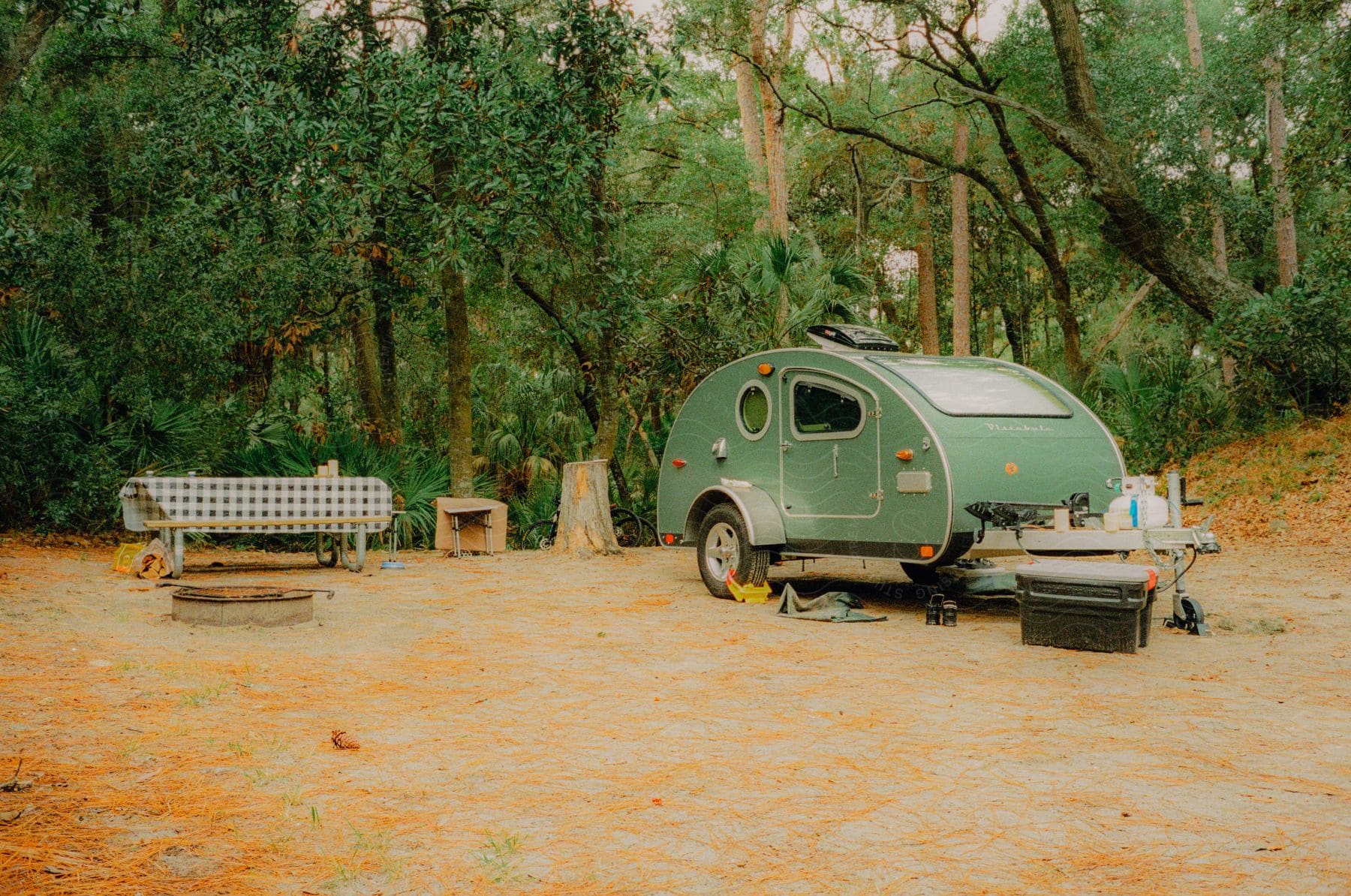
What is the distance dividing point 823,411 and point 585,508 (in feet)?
15.5

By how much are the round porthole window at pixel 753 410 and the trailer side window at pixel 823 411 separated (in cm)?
37

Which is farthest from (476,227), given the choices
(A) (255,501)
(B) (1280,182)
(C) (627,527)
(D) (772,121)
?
(B) (1280,182)

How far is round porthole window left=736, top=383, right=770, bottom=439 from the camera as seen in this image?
9391 mm

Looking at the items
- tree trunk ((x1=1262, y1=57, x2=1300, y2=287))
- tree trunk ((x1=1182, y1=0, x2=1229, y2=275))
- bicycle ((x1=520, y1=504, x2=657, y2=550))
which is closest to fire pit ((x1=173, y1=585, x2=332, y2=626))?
bicycle ((x1=520, y1=504, x2=657, y2=550))

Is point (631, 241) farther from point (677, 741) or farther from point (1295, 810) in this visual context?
point (1295, 810)

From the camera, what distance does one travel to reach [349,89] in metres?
11.1

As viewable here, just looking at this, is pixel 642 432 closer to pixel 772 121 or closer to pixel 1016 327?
pixel 772 121

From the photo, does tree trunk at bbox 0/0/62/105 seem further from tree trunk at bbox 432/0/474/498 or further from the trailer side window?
the trailer side window

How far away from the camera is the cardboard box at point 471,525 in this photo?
13.1m

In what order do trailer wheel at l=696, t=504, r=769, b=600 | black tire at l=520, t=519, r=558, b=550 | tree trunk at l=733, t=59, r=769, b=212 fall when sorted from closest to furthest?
trailer wheel at l=696, t=504, r=769, b=600 < black tire at l=520, t=519, r=558, b=550 < tree trunk at l=733, t=59, r=769, b=212

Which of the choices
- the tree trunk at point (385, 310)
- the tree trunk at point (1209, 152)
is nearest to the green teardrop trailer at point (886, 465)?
the tree trunk at point (385, 310)

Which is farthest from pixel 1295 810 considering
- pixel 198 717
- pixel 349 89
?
pixel 349 89

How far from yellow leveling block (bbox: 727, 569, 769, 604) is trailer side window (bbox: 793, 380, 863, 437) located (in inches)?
51.7

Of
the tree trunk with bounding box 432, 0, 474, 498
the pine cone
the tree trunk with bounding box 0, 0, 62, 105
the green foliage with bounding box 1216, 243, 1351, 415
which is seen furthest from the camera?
the green foliage with bounding box 1216, 243, 1351, 415
